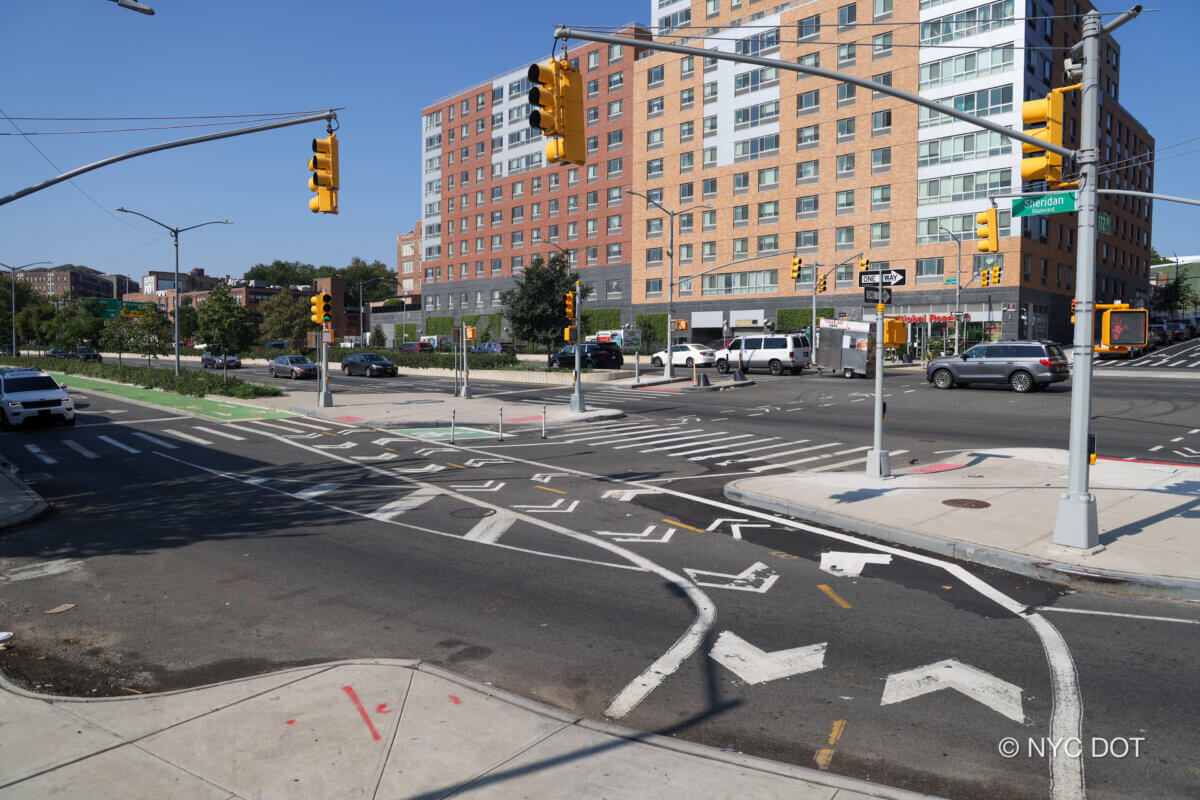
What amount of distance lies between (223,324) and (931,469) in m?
33.4

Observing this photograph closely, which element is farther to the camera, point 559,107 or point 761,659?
point 559,107

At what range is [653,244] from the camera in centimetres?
7719

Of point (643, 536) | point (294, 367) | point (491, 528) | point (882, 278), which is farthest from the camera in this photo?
point (294, 367)

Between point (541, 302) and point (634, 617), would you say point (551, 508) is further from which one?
point (541, 302)

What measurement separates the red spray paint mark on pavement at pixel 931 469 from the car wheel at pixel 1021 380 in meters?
17.3

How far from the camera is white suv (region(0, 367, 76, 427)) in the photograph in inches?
942

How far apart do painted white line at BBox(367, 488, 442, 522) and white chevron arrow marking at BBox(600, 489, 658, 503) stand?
3.07 metres

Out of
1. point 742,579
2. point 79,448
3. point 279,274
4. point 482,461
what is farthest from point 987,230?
point 279,274

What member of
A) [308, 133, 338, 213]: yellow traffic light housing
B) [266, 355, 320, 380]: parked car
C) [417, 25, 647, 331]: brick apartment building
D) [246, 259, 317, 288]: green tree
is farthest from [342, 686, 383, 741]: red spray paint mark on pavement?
[246, 259, 317, 288]: green tree

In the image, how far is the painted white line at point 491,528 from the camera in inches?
410

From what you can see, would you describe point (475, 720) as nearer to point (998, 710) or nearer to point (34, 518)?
point (998, 710)

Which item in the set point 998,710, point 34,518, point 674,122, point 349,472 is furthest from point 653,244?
point 998,710

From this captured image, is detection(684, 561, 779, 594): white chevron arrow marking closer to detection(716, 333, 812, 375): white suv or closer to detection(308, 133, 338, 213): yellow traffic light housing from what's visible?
detection(308, 133, 338, 213): yellow traffic light housing

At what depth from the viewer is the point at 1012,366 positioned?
30422 millimetres
